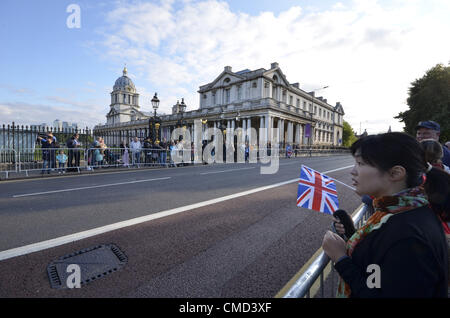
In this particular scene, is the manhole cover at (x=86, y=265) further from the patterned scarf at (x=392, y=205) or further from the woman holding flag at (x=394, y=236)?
the patterned scarf at (x=392, y=205)

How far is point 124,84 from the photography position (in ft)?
317

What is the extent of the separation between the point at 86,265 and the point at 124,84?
353 ft

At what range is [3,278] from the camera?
236 centimetres

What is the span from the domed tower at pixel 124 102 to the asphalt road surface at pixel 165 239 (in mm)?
95122

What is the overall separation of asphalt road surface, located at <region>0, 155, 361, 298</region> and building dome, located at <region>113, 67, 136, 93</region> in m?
102

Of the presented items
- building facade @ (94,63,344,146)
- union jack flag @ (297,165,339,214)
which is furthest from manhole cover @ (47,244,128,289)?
building facade @ (94,63,344,146)

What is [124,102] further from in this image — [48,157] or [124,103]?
[48,157]

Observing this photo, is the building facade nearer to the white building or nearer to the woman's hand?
the white building

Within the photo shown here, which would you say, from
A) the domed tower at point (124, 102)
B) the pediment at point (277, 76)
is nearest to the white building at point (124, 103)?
the domed tower at point (124, 102)

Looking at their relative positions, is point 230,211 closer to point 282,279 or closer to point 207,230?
point 207,230

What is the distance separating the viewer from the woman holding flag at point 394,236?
96cm
